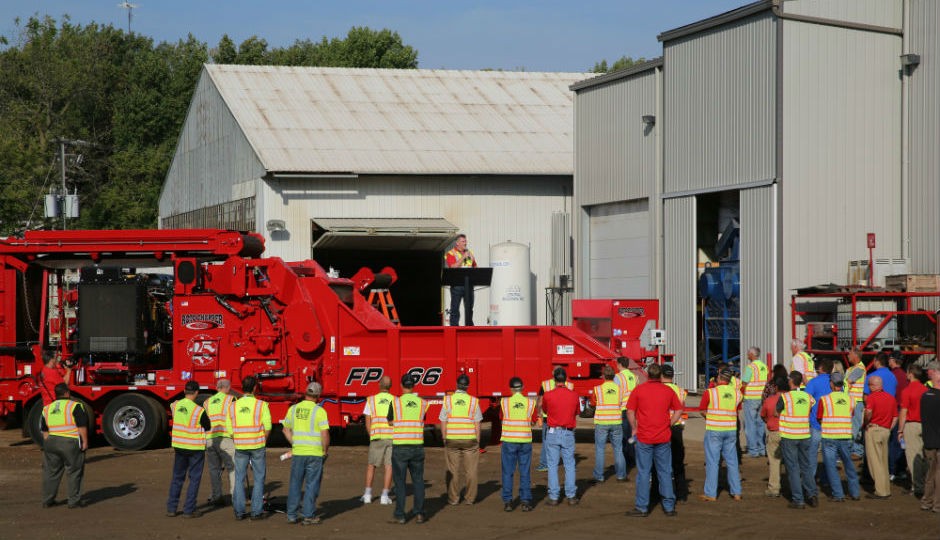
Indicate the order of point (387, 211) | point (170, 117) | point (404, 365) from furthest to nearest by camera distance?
point (170, 117), point (387, 211), point (404, 365)

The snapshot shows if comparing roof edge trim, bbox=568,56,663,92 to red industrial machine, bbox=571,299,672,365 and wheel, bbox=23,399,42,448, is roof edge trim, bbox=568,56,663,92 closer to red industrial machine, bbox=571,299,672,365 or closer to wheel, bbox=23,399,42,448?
red industrial machine, bbox=571,299,672,365

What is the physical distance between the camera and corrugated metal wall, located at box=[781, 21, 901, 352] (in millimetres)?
25500

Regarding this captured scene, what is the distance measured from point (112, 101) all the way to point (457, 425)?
224 feet

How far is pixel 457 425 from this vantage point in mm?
14531

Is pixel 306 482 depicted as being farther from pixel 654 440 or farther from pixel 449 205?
pixel 449 205

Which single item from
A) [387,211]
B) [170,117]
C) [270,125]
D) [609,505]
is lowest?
[609,505]

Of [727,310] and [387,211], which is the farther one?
[387,211]

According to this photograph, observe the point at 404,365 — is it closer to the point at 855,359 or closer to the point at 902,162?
Result: the point at 855,359

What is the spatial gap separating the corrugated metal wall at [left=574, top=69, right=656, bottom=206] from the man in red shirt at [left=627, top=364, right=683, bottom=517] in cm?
1635

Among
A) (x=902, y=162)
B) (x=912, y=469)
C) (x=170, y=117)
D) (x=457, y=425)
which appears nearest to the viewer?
(x=457, y=425)

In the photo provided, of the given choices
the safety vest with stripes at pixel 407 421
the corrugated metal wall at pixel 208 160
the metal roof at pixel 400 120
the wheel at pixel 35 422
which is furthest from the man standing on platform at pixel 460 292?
the safety vest with stripes at pixel 407 421

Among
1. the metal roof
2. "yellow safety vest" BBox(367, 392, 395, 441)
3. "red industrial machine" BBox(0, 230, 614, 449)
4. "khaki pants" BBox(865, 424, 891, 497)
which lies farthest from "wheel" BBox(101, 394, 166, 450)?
the metal roof

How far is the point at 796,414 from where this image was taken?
14.8 m

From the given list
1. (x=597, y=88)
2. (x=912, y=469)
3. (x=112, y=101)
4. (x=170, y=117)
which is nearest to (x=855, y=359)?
(x=912, y=469)
